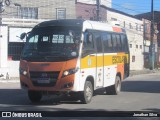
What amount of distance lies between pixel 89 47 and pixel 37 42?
5.98 feet

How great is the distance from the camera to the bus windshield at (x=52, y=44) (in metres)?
14.1

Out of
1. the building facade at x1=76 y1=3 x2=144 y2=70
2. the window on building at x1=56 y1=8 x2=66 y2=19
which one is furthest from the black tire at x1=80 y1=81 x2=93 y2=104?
the building facade at x1=76 y1=3 x2=144 y2=70

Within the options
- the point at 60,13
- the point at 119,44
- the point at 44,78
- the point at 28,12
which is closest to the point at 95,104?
the point at 44,78

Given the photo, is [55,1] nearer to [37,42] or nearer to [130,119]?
[37,42]

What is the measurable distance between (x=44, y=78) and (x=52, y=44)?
126 centimetres

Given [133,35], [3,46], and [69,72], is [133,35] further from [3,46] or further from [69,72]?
[69,72]

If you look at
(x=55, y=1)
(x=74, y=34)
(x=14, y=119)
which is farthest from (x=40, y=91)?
(x=55, y=1)

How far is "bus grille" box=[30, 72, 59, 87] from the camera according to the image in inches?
548

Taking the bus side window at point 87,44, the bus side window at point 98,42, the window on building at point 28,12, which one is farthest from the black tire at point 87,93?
the window on building at point 28,12

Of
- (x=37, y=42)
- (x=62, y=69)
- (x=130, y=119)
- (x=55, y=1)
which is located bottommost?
(x=130, y=119)

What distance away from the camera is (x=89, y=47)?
48.8 feet

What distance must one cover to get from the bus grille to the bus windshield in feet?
1.53

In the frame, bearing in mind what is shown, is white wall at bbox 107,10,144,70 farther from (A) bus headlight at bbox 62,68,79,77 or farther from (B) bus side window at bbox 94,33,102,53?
(A) bus headlight at bbox 62,68,79,77

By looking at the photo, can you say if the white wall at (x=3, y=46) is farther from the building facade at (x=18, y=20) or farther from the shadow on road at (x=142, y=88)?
the shadow on road at (x=142, y=88)
